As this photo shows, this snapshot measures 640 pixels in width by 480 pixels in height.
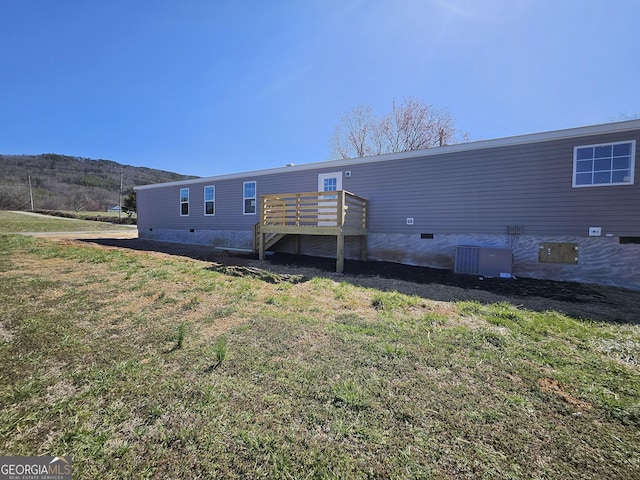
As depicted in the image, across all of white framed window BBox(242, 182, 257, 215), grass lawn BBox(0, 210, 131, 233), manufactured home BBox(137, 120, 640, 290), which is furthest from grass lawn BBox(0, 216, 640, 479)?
grass lawn BBox(0, 210, 131, 233)

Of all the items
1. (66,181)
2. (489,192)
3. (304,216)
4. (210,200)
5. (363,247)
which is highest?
(66,181)

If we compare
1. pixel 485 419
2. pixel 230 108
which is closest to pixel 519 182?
pixel 485 419

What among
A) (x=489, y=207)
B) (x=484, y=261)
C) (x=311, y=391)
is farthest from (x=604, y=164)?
(x=311, y=391)

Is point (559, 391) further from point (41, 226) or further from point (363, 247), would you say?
point (41, 226)

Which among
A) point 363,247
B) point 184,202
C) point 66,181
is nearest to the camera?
point 363,247

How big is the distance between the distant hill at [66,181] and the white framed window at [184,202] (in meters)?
38.4

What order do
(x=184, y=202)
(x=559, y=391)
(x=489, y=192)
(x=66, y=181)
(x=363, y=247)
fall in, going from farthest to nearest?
(x=66, y=181) → (x=184, y=202) → (x=363, y=247) → (x=489, y=192) → (x=559, y=391)

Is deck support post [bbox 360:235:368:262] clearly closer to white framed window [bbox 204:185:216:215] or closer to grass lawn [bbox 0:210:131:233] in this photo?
white framed window [bbox 204:185:216:215]

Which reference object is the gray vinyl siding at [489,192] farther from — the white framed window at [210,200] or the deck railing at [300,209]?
the white framed window at [210,200]

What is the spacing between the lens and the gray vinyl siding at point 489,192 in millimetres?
6699

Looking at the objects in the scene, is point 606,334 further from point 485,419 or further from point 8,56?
point 8,56

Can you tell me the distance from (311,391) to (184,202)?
14.4 m

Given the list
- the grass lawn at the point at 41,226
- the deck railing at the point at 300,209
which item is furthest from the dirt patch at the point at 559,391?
the grass lawn at the point at 41,226

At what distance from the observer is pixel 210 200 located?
1334 cm
